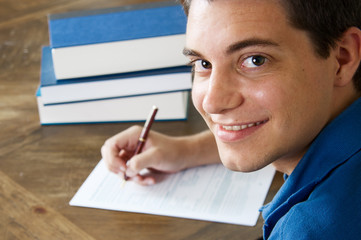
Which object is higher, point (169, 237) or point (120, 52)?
point (120, 52)

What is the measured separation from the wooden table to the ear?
14.4 inches

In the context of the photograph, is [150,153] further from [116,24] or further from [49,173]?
[116,24]

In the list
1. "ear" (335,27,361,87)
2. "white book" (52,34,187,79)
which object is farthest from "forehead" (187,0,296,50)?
"white book" (52,34,187,79)

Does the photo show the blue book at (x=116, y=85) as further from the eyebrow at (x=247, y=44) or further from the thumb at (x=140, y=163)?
the eyebrow at (x=247, y=44)

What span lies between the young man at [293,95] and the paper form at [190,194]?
215mm

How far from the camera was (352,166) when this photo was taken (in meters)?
0.92

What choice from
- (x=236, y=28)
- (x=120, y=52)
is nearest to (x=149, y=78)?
(x=120, y=52)

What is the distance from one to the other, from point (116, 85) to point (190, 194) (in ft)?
1.31

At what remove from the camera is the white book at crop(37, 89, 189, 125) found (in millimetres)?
1554

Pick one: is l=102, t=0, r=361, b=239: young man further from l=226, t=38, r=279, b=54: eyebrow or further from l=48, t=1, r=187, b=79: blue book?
l=48, t=1, r=187, b=79: blue book

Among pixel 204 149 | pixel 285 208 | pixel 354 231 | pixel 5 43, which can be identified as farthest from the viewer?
→ pixel 5 43

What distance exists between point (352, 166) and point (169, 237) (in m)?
0.41

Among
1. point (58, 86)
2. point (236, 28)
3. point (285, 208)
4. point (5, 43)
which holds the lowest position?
point (5, 43)

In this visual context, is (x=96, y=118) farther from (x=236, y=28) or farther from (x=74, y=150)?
(x=236, y=28)
